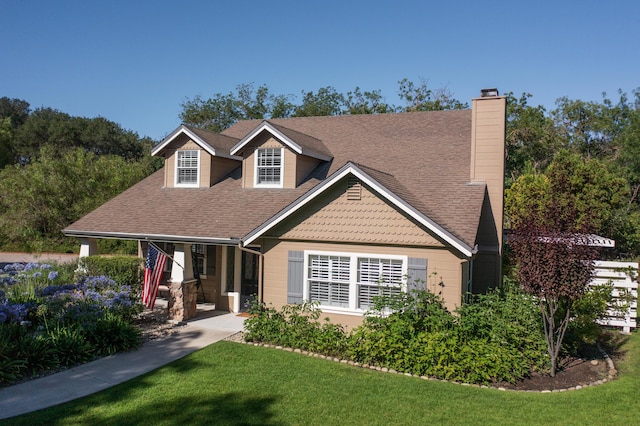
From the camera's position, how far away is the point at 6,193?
104ft

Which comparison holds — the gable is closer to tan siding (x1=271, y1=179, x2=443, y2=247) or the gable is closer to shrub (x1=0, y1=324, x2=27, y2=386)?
tan siding (x1=271, y1=179, x2=443, y2=247)

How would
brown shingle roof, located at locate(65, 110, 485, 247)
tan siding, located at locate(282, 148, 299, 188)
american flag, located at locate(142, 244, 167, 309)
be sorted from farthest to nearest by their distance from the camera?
tan siding, located at locate(282, 148, 299, 188)
american flag, located at locate(142, 244, 167, 309)
brown shingle roof, located at locate(65, 110, 485, 247)

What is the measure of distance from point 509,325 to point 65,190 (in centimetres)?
2905

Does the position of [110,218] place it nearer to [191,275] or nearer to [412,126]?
[191,275]

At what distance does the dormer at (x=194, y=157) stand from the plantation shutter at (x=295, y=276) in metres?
6.23

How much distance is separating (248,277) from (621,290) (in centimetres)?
1114

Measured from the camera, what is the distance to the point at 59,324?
1020 centimetres

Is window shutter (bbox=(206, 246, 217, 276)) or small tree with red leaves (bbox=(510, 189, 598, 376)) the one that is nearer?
small tree with red leaves (bbox=(510, 189, 598, 376))

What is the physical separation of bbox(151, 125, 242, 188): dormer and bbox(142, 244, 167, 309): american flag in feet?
12.7

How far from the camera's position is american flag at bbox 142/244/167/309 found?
534 inches

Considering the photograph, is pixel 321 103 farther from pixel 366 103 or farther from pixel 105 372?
pixel 105 372

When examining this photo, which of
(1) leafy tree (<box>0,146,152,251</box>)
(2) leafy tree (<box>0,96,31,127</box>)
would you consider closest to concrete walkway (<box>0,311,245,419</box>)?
(1) leafy tree (<box>0,146,152,251</box>)

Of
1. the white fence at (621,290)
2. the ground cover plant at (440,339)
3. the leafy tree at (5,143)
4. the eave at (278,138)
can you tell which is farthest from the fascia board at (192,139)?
the leafy tree at (5,143)

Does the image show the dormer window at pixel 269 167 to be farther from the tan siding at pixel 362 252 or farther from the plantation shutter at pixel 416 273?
the plantation shutter at pixel 416 273
